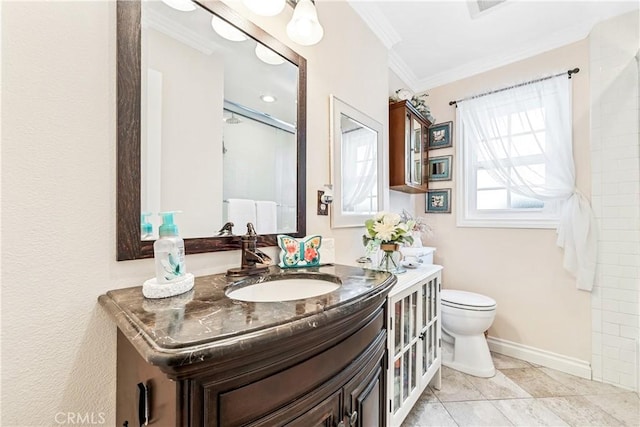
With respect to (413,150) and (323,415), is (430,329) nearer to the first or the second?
(323,415)

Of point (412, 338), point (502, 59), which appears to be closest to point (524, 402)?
point (412, 338)

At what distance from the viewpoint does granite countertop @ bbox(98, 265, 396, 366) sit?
0.40 meters

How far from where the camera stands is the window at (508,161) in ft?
7.04

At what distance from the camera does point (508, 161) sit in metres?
2.29

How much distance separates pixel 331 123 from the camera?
1472mm

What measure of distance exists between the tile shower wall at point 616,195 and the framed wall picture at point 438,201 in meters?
1.02

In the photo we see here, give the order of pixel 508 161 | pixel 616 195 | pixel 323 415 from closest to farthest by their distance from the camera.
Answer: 1. pixel 323 415
2. pixel 616 195
3. pixel 508 161

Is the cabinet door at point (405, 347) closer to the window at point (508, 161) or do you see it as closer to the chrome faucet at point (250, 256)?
the chrome faucet at point (250, 256)

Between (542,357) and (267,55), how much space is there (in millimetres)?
2944

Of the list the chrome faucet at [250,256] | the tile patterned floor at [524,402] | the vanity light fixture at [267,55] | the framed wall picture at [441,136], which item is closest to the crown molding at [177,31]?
the vanity light fixture at [267,55]

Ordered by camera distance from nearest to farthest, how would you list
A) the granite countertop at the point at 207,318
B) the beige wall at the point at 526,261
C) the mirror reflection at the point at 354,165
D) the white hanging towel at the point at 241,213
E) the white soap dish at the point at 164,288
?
the granite countertop at the point at 207,318 < the white soap dish at the point at 164,288 < the white hanging towel at the point at 241,213 < the mirror reflection at the point at 354,165 < the beige wall at the point at 526,261

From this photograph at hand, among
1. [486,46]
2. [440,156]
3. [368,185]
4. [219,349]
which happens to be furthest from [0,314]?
[486,46]

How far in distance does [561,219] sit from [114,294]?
280 cm

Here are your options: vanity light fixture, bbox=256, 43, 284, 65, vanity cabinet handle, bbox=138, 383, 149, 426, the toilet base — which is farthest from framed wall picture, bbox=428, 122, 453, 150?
vanity cabinet handle, bbox=138, 383, 149, 426
